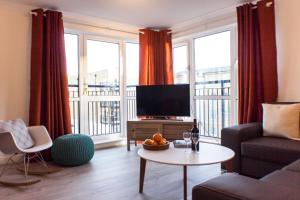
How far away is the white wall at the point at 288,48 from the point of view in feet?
11.0

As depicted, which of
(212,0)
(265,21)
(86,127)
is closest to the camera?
(265,21)

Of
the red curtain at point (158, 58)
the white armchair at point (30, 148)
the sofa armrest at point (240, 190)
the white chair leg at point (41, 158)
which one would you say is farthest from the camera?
the red curtain at point (158, 58)

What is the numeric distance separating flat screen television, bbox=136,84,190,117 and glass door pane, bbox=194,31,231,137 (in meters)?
0.68

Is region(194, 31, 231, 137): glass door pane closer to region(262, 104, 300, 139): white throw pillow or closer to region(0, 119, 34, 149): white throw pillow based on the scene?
region(262, 104, 300, 139): white throw pillow

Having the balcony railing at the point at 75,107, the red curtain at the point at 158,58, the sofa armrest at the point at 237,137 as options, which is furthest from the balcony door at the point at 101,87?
the sofa armrest at the point at 237,137

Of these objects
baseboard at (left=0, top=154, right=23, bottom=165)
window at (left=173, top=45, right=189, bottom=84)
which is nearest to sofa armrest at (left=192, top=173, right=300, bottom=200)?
baseboard at (left=0, top=154, right=23, bottom=165)

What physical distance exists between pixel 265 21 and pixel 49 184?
Answer: 11.5 ft

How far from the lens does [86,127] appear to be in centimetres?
463

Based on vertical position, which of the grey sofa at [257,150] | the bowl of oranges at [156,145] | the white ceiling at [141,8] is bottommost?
the grey sofa at [257,150]

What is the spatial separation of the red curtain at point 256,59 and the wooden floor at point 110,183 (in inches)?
40.9

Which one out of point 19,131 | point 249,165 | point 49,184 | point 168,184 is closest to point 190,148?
point 168,184

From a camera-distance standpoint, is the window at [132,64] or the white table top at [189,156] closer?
the white table top at [189,156]

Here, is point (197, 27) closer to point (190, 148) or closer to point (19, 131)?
point (190, 148)

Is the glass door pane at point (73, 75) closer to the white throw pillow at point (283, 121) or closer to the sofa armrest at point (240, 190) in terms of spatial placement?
the white throw pillow at point (283, 121)
